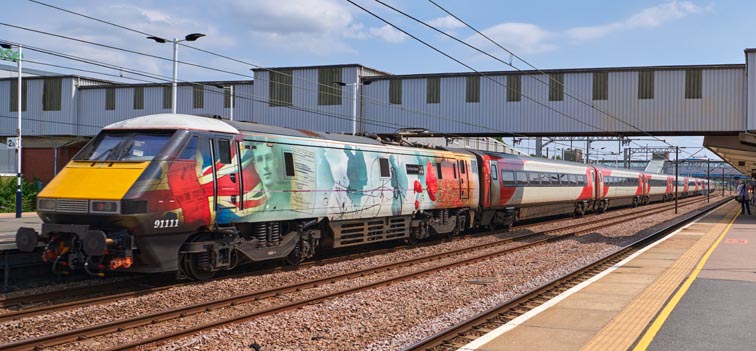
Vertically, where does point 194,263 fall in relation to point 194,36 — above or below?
below

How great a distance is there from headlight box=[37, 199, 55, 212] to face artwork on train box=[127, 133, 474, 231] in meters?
1.62

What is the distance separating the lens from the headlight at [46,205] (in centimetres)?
1059

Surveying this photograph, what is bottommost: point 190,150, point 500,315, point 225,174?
point 500,315

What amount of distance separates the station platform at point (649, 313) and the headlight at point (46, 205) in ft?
23.5

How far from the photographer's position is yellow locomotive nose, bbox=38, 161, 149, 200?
10250 millimetres

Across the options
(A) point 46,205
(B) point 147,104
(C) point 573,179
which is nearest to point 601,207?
(C) point 573,179

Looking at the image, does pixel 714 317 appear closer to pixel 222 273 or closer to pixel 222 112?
pixel 222 273

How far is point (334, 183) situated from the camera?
48.5 ft

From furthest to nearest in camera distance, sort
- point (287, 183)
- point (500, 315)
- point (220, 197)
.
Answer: point (287, 183)
point (220, 197)
point (500, 315)

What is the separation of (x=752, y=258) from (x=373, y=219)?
9107mm

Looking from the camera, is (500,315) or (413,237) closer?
(500,315)

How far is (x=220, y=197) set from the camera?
1159cm

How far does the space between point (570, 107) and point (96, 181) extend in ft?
99.1

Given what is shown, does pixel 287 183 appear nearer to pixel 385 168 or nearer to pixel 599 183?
pixel 385 168
